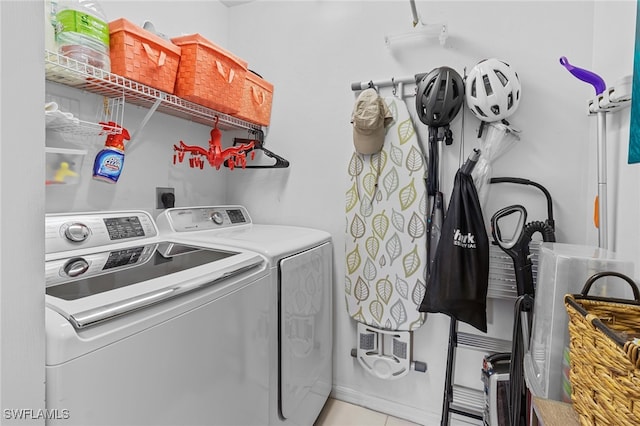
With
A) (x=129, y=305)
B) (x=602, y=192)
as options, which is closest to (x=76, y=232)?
(x=129, y=305)

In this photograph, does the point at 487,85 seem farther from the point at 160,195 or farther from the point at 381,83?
the point at 160,195

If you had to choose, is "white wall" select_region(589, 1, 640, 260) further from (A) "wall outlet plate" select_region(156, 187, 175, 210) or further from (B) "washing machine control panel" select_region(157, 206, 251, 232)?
(A) "wall outlet plate" select_region(156, 187, 175, 210)

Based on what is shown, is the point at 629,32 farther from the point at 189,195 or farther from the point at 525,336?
the point at 189,195

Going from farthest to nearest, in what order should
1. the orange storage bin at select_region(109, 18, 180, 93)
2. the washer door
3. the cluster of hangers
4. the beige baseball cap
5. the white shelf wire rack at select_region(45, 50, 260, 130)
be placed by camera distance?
the cluster of hangers, the beige baseball cap, the washer door, the orange storage bin at select_region(109, 18, 180, 93), the white shelf wire rack at select_region(45, 50, 260, 130)

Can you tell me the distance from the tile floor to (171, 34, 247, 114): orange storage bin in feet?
6.34

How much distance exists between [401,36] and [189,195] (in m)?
1.65

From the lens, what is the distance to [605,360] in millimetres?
560

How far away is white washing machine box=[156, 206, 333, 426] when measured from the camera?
1.39 m

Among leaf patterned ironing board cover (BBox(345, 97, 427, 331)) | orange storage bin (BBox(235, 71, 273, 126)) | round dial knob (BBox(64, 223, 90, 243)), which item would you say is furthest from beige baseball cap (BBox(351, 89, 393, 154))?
round dial knob (BBox(64, 223, 90, 243))

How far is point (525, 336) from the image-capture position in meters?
1.23

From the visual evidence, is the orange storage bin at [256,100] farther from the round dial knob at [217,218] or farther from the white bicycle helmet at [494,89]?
the white bicycle helmet at [494,89]

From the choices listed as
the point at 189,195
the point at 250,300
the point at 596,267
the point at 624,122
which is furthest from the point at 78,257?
the point at 624,122

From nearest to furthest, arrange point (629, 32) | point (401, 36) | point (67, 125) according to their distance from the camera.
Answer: point (629, 32), point (67, 125), point (401, 36)

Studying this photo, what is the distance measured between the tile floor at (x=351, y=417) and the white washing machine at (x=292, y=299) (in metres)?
0.10
